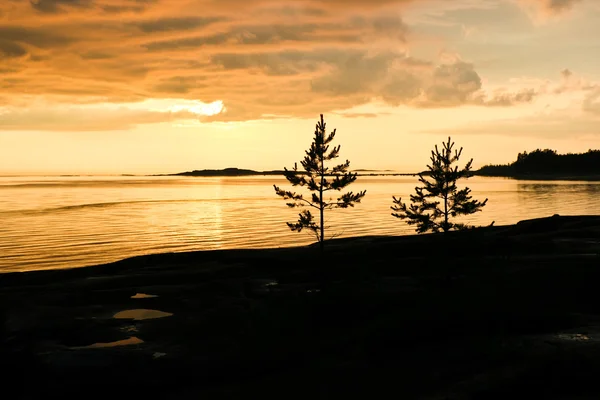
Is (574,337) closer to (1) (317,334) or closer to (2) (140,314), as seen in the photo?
(1) (317,334)

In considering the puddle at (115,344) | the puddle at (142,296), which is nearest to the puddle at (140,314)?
the puddle at (142,296)

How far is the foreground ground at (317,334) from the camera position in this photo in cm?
1251

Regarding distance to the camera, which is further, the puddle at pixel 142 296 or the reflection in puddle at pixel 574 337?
the puddle at pixel 142 296

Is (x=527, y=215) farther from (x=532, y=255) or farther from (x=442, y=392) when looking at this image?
(x=442, y=392)

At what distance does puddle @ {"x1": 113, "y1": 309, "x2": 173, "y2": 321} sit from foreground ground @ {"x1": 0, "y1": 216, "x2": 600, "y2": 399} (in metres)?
0.09

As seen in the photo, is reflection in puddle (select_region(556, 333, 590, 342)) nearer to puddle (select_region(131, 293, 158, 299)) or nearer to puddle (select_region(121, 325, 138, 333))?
puddle (select_region(121, 325, 138, 333))

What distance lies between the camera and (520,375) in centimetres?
1179

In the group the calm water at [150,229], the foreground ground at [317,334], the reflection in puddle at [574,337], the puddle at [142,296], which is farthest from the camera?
the calm water at [150,229]

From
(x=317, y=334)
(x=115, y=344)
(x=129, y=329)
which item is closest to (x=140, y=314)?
(x=129, y=329)

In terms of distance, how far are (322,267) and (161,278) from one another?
30.3 feet

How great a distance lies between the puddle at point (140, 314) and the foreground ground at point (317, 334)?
0.09m

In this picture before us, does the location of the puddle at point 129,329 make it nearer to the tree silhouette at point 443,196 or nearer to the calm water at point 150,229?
the tree silhouette at point 443,196

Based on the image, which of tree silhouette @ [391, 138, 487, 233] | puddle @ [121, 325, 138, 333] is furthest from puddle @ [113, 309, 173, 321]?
tree silhouette @ [391, 138, 487, 233]

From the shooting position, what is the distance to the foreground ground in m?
12.5
